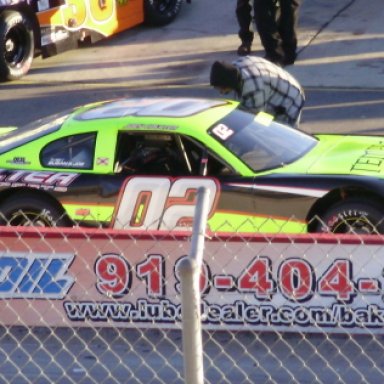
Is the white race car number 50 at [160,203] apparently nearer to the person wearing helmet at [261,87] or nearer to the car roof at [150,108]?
the car roof at [150,108]

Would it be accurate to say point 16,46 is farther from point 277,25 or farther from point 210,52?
point 277,25

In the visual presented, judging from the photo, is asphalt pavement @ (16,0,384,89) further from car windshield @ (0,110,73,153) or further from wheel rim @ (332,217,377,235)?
wheel rim @ (332,217,377,235)

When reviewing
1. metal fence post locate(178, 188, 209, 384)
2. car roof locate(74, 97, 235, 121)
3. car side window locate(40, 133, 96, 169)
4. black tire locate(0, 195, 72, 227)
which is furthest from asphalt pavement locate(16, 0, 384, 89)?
metal fence post locate(178, 188, 209, 384)

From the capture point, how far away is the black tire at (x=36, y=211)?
9023 millimetres

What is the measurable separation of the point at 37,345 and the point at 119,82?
7.82 metres

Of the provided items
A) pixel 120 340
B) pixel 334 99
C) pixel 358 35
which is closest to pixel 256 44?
pixel 358 35

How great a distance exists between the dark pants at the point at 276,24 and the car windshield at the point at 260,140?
564cm

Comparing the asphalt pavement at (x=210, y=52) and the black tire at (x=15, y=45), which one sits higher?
the black tire at (x=15, y=45)

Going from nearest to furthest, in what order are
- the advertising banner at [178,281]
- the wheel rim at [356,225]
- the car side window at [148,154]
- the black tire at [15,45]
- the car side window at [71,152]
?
the advertising banner at [178,281]
the wheel rim at [356,225]
the car side window at [148,154]
the car side window at [71,152]
the black tire at [15,45]

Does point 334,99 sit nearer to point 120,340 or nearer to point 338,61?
point 338,61

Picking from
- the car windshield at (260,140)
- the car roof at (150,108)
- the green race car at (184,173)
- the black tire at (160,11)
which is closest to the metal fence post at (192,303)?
the green race car at (184,173)

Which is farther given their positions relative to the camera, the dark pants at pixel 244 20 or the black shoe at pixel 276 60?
the dark pants at pixel 244 20

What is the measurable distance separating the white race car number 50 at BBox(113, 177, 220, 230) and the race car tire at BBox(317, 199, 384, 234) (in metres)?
0.84

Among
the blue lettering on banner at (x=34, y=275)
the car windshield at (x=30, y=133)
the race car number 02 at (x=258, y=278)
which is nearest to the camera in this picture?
the race car number 02 at (x=258, y=278)
